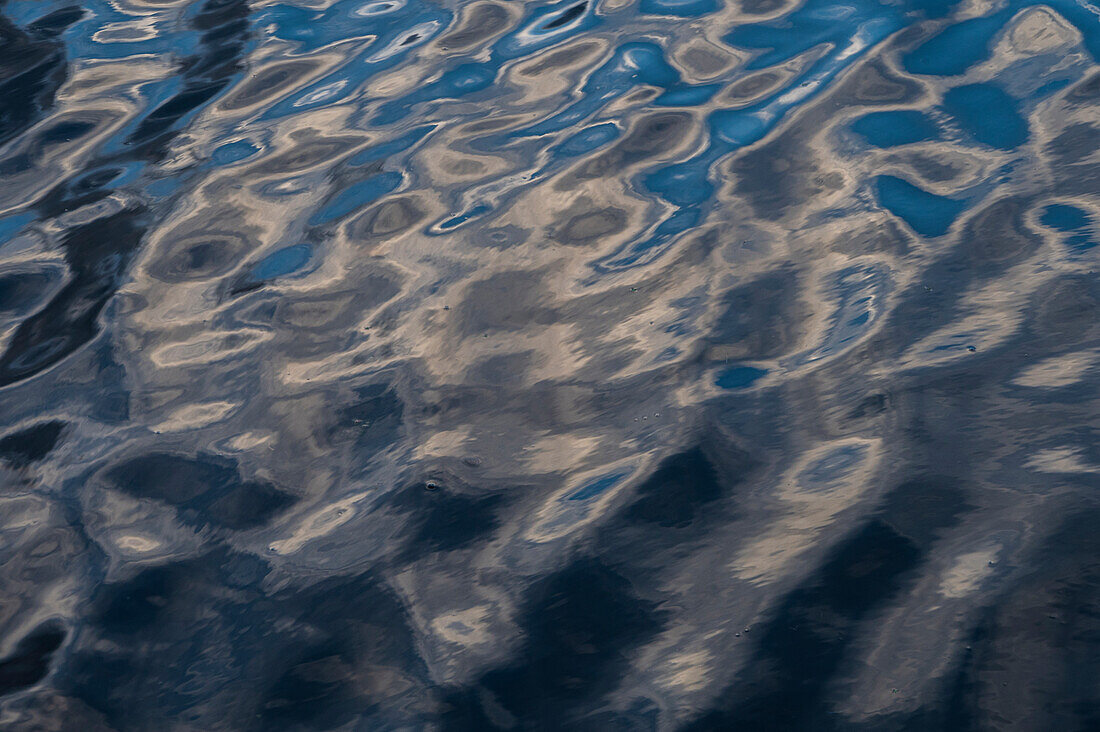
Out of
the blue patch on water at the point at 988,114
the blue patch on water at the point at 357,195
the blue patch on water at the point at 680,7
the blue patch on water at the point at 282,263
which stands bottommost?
the blue patch on water at the point at 988,114

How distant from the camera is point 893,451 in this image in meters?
1.61

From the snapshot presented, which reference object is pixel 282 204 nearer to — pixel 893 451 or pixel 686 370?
pixel 686 370

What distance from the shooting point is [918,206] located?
218 centimetres

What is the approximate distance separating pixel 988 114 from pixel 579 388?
138cm

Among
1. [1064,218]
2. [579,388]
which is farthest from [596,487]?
[1064,218]

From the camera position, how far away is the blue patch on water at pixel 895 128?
7.95 ft

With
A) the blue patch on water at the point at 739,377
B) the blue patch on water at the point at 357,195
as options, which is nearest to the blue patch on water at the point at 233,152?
the blue patch on water at the point at 357,195

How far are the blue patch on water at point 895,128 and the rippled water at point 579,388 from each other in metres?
0.01

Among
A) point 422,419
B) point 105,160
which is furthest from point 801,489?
point 105,160

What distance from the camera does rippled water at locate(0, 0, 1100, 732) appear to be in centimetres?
139

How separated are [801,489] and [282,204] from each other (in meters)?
1.57

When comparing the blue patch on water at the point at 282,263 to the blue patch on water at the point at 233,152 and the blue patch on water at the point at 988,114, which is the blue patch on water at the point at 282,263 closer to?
the blue patch on water at the point at 233,152

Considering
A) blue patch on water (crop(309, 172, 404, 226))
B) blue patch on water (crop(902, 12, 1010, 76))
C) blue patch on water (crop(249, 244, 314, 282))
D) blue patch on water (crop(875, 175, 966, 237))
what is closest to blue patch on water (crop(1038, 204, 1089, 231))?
blue patch on water (crop(875, 175, 966, 237))

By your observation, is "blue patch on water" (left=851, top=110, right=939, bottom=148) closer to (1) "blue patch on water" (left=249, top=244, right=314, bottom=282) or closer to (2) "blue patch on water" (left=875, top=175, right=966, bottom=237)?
(2) "blue patch on water" (left=875, top=175, right=966, bottom=237)
